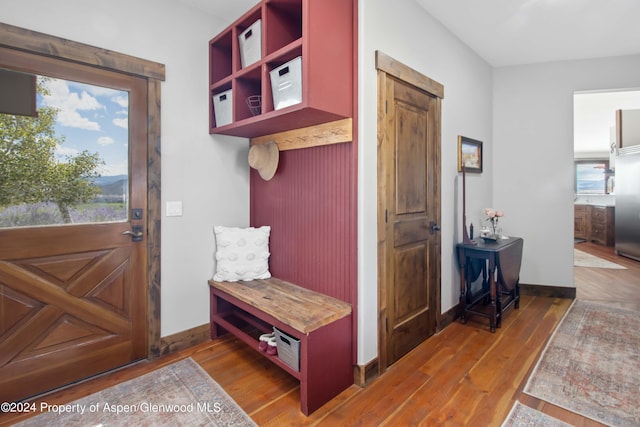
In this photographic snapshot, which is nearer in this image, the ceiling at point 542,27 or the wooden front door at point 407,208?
the wooden front door at point 407,208

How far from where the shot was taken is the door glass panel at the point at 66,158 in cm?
180

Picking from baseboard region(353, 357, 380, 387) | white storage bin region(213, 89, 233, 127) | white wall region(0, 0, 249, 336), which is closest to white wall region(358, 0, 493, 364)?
baseboard region(353, 357, 380, 387)

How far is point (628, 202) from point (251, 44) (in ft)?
21.6

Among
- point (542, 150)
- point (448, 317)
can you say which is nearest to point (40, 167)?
point (448, 317)

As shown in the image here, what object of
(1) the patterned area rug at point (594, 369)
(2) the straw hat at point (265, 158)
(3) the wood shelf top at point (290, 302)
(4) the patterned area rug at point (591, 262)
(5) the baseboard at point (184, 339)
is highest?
(2) the straw hat at point (265, 158)

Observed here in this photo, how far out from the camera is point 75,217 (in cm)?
199

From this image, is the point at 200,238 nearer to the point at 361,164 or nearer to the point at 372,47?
the point at 361,164

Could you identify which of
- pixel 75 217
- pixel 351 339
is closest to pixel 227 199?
pixel 75 217

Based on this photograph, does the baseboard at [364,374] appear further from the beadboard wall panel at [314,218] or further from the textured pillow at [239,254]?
the textured pillow at [239,254]

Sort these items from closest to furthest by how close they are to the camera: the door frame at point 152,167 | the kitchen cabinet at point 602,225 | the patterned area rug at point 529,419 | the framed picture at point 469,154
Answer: the patterned area rug at point 529,419, the door frame at point 152,167, the framed picture at point 469,154, the kitchen cabinet at point 602,225

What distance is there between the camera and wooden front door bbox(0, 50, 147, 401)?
5.90 ft

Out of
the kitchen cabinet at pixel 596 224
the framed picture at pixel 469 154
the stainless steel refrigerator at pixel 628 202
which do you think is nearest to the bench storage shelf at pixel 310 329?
the framed picture at pixel 469 154

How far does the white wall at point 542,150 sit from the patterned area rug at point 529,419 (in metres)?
2.44

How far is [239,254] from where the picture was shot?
254cm
